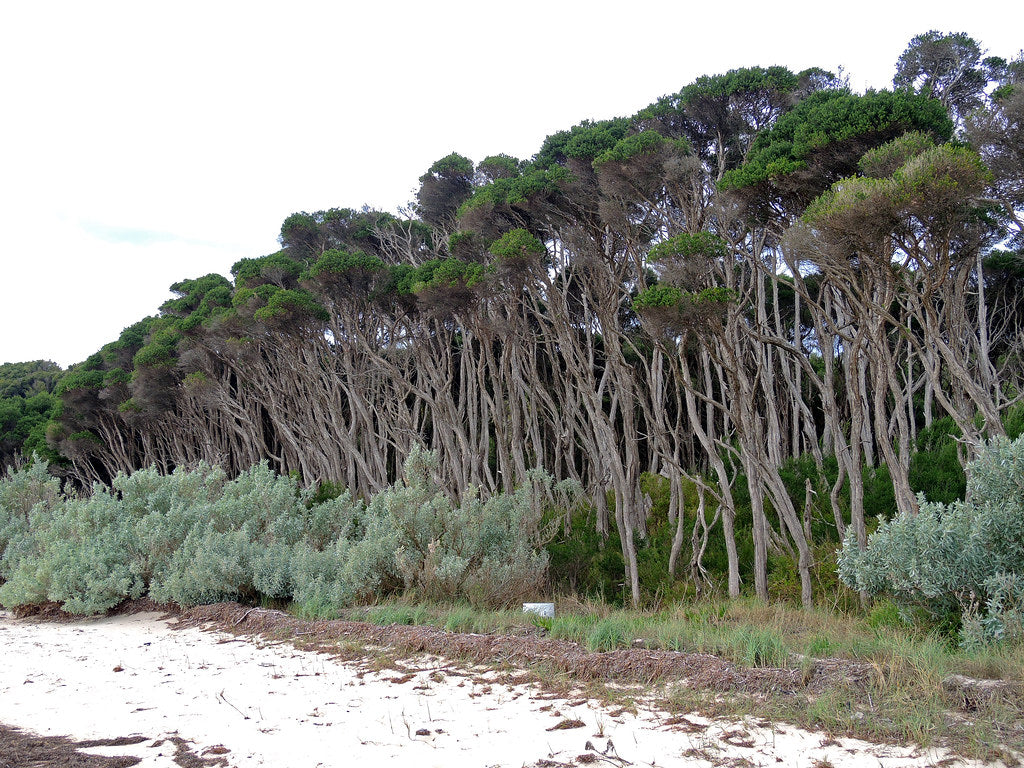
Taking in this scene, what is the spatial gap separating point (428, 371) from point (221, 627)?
8.31 meters

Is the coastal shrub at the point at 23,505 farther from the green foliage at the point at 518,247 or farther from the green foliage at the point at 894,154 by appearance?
the green foliage at the point at 894,154

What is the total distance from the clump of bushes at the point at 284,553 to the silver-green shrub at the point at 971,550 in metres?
4.75

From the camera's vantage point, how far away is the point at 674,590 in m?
10.0

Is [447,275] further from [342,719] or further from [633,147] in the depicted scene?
[342,719]

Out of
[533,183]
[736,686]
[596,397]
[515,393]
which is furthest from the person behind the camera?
[515,393]

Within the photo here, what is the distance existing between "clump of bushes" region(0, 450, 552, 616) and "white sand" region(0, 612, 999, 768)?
2252mm

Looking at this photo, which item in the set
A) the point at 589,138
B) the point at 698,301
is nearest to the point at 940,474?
the point at 698,301

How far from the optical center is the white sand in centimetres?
343

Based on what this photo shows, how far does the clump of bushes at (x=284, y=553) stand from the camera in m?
8.63

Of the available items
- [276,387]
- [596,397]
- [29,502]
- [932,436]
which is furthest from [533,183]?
[29,502]

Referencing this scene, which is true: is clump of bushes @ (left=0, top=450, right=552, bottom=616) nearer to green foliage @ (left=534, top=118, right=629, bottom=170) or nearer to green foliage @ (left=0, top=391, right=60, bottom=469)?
green foliage @ (left=534, top=118, right=629, bottom=170)

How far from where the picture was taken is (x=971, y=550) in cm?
498

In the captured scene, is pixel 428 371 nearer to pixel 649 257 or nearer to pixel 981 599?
pixel 649 257

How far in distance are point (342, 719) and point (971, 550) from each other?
4.39 meters
